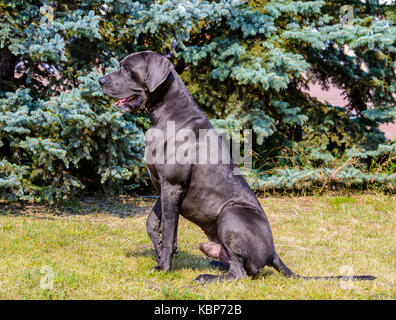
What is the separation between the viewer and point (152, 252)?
4570 millimetres

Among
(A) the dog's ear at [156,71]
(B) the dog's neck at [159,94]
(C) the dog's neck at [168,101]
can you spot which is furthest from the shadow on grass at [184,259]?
(A) the dog's ear at [156,71]

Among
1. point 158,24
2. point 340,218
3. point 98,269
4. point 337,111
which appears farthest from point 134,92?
point 337,111

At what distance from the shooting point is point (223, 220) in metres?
3.58

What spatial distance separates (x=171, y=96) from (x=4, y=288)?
6.64 ft

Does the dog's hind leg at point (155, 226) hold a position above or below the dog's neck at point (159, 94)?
below

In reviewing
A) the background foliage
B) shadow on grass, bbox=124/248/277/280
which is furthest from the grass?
the background foliage

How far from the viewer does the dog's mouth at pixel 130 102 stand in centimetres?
371

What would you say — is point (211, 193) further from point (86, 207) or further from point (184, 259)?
point (86, 207)

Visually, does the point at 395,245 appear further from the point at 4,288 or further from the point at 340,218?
the point at 4,288

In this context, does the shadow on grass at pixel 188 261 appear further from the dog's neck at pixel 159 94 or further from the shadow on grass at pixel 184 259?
the dog's neck at pixel 159 94

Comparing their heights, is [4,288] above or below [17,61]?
below

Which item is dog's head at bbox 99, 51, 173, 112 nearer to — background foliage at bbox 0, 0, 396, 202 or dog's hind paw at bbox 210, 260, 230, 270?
dog's hind paw at bbox 210, 260, 230, 270

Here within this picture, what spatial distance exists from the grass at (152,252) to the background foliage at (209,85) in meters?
0.46
